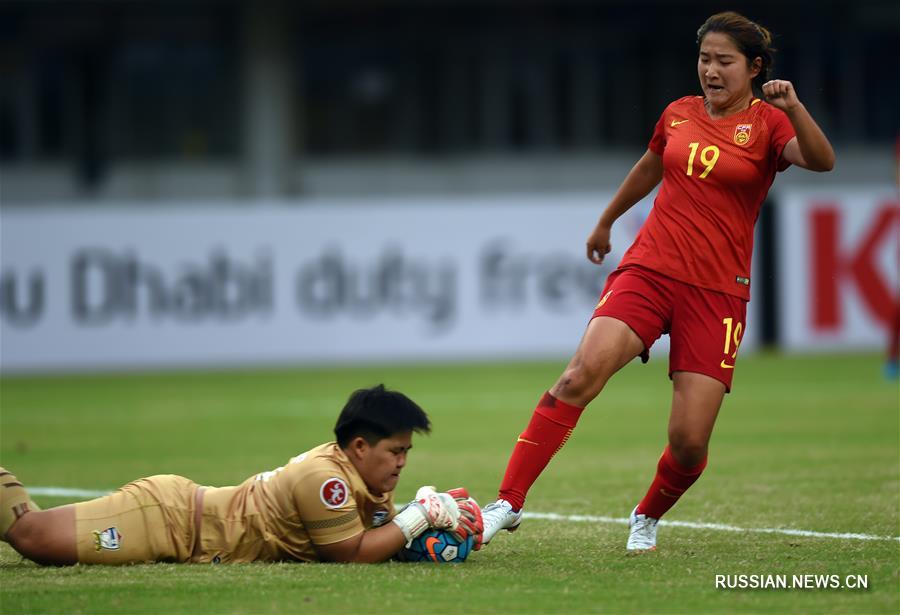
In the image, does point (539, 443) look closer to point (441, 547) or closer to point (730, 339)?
point (441, 547)

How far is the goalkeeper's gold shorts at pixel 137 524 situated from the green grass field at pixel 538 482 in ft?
0.32

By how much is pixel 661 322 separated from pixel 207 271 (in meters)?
15.6

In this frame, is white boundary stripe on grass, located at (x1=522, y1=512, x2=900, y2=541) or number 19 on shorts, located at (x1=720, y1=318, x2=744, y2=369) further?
white boundary stripe on grass, located at (x1=522, y1=512, x2=900, y2=541)

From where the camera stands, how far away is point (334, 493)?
6.21 m

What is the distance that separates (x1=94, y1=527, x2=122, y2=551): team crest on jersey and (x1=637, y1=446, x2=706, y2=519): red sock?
2344 mm

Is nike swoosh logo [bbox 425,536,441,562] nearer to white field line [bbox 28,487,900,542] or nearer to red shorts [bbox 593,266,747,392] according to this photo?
red shorts [bbox 593,266,747,392]

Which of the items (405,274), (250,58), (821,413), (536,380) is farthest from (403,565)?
(250,58)

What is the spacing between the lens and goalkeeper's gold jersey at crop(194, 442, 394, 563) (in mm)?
6281

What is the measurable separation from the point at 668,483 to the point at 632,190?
145 centimetres

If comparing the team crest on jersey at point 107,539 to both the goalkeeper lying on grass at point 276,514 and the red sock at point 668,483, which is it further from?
the red sock at point 668,483

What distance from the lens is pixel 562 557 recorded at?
6.79m

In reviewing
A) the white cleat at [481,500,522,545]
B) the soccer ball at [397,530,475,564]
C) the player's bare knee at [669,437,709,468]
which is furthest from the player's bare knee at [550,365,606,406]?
the soccer ball at [397,530,475,564]

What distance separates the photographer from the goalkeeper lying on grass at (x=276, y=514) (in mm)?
6305

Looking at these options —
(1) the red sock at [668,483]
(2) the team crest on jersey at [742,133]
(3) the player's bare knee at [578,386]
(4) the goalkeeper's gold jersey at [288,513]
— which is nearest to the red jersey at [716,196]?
(2) the team crest on jersey at [742,133]
